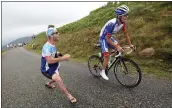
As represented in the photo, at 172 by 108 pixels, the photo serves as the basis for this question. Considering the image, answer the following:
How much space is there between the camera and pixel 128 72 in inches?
274

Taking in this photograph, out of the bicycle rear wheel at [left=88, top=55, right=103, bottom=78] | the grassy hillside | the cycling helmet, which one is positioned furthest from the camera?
the grassy hillside

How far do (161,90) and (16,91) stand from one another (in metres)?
4.98

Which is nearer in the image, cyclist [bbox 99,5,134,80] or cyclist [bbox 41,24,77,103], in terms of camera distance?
cyclist [bbox 41,24,77,103]

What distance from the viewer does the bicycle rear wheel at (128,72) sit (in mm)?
6640

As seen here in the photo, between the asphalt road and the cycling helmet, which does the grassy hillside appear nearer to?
the asphalt road

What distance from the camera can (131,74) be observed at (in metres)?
6.81

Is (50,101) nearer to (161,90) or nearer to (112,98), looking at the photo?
(112,98)

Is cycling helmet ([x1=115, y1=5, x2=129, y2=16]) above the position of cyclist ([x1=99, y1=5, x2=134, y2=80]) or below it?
above

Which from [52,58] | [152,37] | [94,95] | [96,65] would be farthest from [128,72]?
[152,37]

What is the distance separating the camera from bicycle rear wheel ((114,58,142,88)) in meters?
6.64

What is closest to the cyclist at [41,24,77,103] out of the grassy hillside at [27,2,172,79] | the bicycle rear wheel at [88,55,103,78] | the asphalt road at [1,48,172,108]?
the asphalt road at [1,48,172,108]

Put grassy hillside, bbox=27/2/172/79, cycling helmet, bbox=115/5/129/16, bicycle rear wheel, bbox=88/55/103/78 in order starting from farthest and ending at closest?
grassy hillside, bbox=27/2/172/79 < bicycle rear wheel, bbox=88/55/103/78 < cycling helmet, bbox=115/5/129/16

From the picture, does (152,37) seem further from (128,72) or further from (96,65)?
(128,72)

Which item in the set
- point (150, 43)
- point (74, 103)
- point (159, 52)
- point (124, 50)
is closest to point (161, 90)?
point (124, 50)
